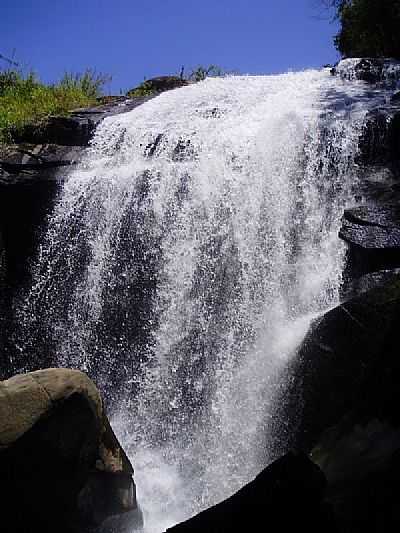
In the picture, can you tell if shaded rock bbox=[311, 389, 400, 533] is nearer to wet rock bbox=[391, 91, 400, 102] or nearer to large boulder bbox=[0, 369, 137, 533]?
large boulder bbox=[0, 369, 137, 533]

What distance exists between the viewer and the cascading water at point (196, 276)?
20.5 feet

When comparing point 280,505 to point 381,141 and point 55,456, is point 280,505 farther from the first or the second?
Result: point 381,141

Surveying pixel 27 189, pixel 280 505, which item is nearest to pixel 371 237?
pixel 280 505

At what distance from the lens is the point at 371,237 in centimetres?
651

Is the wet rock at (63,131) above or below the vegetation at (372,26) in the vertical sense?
below

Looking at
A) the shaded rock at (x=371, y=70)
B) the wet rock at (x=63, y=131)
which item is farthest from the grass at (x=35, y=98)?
the shaded rock at (x=371, y=70)

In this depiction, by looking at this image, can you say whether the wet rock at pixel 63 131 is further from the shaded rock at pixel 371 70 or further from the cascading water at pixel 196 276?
the shaded rock at pixel 371 70

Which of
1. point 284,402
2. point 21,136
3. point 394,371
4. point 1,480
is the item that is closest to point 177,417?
point 284,402

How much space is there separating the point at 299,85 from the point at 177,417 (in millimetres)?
8831

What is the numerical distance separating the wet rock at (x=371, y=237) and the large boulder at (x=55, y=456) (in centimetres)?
370

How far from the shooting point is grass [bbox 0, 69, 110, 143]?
11555 millimetres

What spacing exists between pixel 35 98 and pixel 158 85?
3.47 meters

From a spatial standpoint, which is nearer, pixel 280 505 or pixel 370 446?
pixel 280 505

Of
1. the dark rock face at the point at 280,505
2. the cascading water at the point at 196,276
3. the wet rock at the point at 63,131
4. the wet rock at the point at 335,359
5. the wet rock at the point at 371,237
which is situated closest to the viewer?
the dark rock face at the point at 280,505
